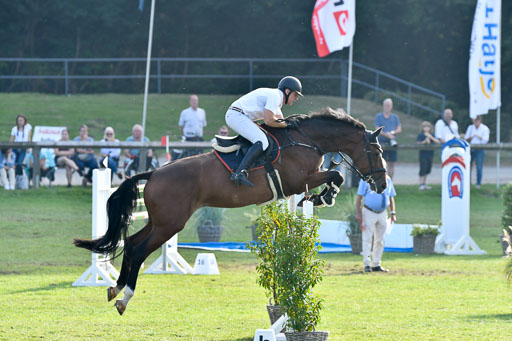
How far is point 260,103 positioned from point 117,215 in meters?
2.01

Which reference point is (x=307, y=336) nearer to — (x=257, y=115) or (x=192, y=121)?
(x=257, y=115)

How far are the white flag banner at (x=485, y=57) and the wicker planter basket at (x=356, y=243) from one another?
5880mm

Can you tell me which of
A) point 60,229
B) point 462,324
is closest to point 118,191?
point 462,324

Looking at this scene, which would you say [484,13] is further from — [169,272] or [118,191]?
[118,191]

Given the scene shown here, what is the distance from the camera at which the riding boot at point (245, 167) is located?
838 centimetres

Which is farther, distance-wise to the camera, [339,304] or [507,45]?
[507,45]

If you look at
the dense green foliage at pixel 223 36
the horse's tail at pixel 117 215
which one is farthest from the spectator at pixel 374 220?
the dense green foliage at pixel 223 36

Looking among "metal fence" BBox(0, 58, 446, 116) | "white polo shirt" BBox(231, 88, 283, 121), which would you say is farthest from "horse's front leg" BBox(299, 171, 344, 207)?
"metal fence" BBox(0, 58, 446, 116)

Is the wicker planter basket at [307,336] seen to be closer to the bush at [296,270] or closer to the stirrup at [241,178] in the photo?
the bush at [296,270]

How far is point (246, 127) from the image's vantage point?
28.2 feet

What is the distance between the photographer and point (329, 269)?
12.9 metres

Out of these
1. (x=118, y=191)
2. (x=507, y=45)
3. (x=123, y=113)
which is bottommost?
(x=118, y=191)

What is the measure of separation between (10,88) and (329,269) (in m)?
24.5

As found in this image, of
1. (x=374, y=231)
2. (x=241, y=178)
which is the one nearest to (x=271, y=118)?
(x=241, y=178)
